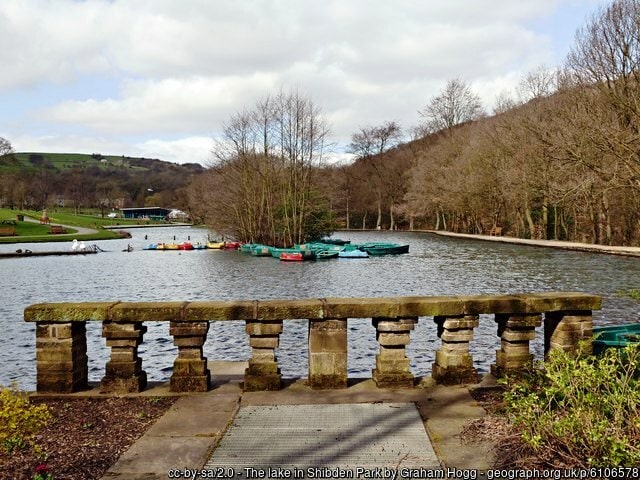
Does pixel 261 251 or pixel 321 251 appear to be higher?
pixel 321 251

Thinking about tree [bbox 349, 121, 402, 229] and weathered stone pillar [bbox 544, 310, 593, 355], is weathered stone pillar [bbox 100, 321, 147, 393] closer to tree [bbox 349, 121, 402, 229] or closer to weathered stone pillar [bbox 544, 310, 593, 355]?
weathered stone pillar [bbox 544, 310, 593, 355]

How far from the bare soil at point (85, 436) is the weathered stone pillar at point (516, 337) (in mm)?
3854

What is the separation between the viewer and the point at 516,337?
6.18 metres

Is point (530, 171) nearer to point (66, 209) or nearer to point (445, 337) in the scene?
point (445, 337)

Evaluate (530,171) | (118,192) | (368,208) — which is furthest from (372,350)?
(118,192)

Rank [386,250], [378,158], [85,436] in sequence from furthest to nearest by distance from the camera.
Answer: [378,158]
[386,250]
[85,436]

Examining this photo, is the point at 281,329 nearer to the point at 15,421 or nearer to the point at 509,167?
the point at 15,421

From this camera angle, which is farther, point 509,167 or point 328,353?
point 509,167

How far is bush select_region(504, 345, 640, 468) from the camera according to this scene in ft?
12.2

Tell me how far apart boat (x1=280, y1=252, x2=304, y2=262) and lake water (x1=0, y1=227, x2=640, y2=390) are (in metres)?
1.13

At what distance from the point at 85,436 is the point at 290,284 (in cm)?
2513

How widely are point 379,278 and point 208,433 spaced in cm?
2773

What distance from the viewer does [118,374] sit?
5.98m

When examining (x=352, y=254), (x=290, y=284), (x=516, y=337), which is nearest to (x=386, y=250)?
(x=352, y=254)
